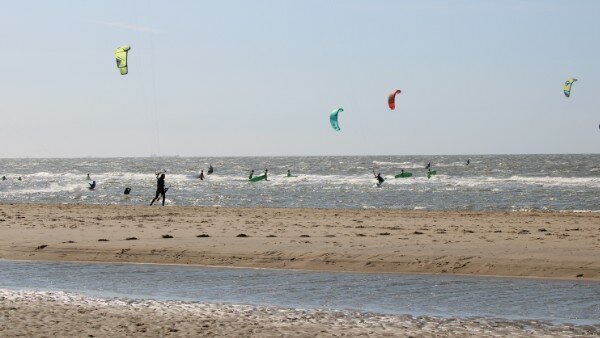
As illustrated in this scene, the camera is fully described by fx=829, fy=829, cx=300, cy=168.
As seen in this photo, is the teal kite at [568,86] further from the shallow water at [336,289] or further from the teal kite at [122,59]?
the shallow water at [336,289]

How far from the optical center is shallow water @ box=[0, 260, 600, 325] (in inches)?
379

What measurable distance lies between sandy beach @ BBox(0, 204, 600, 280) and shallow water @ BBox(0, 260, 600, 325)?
70 cm

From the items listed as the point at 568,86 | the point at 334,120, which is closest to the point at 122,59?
the point at 334,120

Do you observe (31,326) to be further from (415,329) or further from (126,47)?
(126,47)

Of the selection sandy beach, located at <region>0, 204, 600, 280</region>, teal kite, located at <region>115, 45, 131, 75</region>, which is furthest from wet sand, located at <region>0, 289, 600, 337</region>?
teal kite, located at <region>115, 45, 131, 75</region>

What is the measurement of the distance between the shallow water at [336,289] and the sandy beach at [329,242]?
27.7 inches

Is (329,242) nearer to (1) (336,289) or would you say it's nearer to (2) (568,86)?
Result: (1) (336,289)

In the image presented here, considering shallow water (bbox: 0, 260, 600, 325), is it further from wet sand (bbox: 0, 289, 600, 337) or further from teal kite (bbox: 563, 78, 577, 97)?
teal kite (bbox: 563, 78, 577, 97)

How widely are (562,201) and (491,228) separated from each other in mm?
18618

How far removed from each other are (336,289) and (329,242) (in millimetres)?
4608

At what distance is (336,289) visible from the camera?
1129 cm

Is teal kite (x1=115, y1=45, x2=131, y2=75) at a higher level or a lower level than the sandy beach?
higher

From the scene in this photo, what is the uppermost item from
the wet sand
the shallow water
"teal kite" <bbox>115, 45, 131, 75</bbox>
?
"teal kite" <bbox>115, 45, 131, 75</bbox>

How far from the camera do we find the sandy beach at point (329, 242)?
13.2 meters
